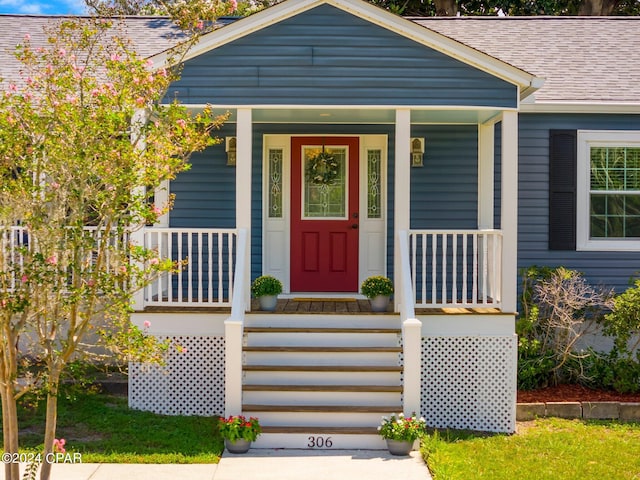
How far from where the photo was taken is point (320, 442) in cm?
657

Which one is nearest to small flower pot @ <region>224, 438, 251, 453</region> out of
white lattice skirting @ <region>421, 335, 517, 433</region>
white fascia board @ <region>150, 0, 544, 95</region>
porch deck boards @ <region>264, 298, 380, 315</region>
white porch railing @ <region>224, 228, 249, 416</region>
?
white porch railing @ <region>224, 228, 249, 416</region>

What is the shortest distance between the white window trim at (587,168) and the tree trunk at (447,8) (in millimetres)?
10528

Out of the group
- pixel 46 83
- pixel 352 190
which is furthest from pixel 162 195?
pixel 46 83

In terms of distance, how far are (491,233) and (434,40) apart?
80.9 inches

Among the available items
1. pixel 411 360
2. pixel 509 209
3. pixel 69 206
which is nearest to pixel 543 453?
pixel 411 360

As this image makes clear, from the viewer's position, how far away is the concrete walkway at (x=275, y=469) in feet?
18.9

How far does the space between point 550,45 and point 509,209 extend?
428 cm

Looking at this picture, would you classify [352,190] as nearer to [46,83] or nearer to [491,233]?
[491,233]

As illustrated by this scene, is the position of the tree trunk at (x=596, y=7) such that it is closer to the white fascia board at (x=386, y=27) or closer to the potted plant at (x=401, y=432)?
the white fascia board at (x=386, y=27)

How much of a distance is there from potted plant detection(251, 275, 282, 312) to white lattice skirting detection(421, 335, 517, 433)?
5.42ft

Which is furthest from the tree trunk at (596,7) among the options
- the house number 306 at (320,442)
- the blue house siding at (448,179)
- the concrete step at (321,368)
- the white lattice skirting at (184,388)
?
the house number 306 at (320,442)

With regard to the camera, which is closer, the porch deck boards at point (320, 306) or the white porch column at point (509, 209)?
the white porch column at point (509, 209)

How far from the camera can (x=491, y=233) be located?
25.0 feet

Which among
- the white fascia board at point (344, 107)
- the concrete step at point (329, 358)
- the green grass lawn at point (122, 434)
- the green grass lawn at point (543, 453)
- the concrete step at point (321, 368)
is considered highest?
the white fascia board at point (344, 107)
